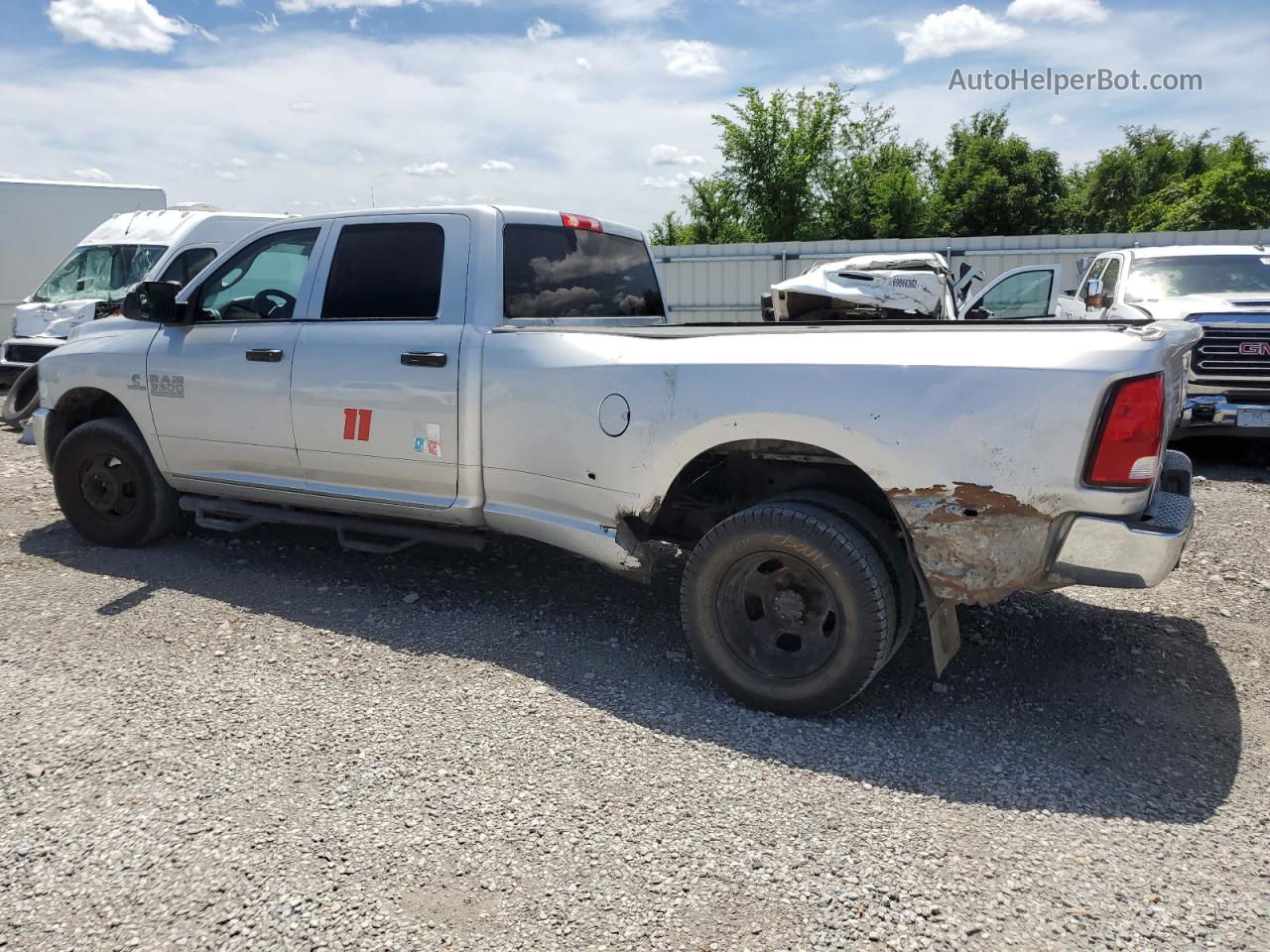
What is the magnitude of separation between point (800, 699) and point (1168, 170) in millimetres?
57298

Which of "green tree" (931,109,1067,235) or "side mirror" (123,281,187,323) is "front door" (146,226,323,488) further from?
"green tree" (931,109,1067,235)

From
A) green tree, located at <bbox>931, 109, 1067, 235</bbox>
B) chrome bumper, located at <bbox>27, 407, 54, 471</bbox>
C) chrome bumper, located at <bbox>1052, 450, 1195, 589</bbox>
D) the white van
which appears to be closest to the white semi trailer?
the white van

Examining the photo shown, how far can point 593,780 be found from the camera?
313cm

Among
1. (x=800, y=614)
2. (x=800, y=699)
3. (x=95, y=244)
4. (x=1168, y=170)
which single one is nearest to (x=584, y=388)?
(x=800, y=614)

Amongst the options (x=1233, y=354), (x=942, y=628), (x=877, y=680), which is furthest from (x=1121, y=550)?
(x=1233, y=354)

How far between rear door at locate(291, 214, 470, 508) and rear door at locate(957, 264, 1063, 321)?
8.83 metres

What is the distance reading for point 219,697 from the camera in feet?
Result: 12.3

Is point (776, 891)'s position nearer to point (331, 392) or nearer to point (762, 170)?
point (331, 392)

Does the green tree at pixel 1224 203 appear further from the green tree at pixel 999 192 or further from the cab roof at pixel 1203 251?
the cab roof at pixel 1203 251

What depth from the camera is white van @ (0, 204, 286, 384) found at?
11984 millimetres

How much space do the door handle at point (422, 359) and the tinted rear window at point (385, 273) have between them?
0.25 meters

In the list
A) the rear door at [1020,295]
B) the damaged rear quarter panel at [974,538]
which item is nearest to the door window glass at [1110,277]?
the rear door at [1020,295]

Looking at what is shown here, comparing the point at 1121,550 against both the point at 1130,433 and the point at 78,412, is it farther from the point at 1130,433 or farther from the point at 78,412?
the point at 78,412

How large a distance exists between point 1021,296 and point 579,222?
9210 mm
